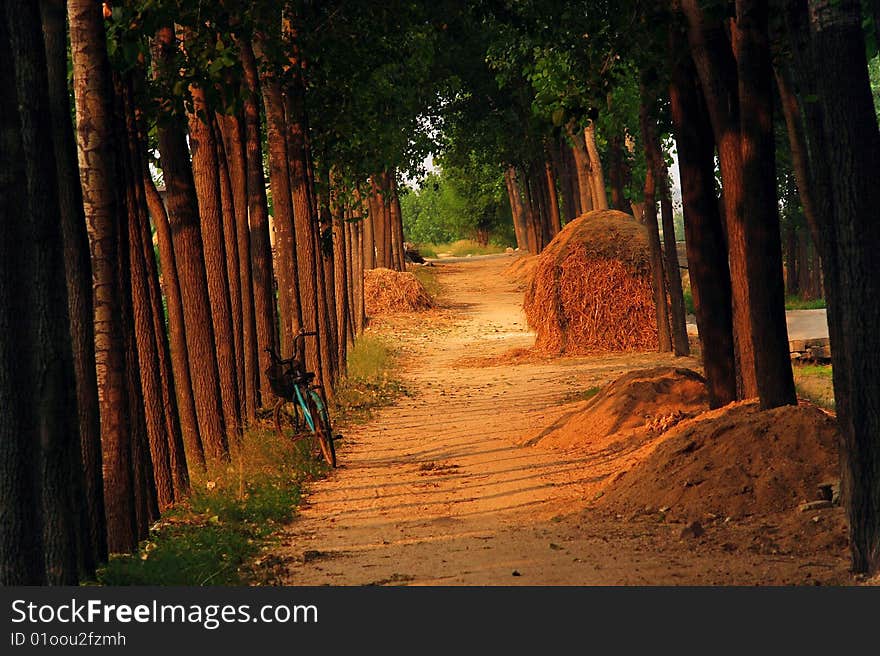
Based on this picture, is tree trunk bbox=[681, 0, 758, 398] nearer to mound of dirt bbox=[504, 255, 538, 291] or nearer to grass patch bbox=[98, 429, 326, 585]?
grass patch bbox=[98, 429, 326, 585]

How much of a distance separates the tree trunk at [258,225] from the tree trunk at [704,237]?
5.99 m

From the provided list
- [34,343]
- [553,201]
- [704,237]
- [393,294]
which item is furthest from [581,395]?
[553,201]

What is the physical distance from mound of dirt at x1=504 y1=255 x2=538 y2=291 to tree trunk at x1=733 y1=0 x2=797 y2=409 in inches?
1499

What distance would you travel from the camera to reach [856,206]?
23.8 ft

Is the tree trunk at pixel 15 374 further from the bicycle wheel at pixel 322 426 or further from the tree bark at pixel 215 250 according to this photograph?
the tree bark at pixel 215 250

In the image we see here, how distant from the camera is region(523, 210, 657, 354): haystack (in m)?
28.5

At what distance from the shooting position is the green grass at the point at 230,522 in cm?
887

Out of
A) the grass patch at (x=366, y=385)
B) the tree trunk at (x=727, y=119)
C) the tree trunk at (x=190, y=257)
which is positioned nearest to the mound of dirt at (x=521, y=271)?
the grass patch at (x=366, y=385)

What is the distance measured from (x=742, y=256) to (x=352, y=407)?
31.5ft

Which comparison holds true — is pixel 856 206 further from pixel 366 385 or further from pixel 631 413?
pixel 366 385

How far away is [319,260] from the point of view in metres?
23.6

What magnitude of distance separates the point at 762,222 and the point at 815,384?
995 centimetres

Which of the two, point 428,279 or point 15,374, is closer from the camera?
point 15,374

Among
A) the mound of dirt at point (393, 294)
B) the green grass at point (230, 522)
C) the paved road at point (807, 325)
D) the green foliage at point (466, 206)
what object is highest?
the green foliage at point (466, 206)
